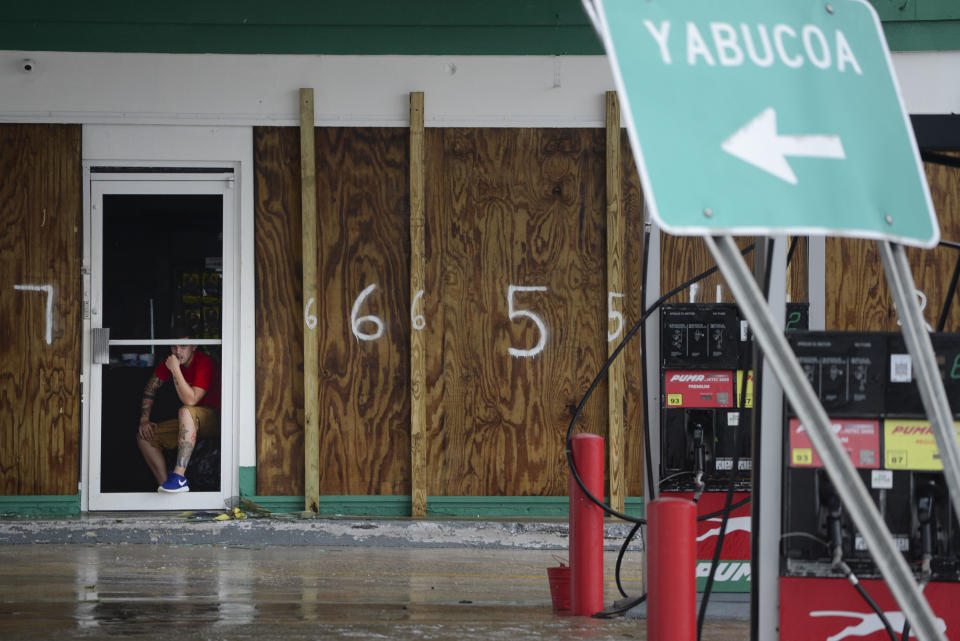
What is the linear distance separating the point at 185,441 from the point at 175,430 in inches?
6.1

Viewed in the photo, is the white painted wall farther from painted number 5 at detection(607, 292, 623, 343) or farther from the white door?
painted number 5 at detection(607, 292, 623, 343)

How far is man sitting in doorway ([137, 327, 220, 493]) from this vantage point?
8.59m

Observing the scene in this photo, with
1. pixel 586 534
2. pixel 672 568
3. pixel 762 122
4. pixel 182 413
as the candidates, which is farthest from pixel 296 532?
pixel 762 122

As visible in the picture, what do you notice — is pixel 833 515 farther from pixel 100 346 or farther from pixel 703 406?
pixel 100 346

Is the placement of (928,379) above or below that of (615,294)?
below

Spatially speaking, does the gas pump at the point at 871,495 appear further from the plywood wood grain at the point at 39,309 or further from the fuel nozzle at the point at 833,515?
the plywood wood grain at the point at 39,309

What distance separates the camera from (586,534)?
5.26 m

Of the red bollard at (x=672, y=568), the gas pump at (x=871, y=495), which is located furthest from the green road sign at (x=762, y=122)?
the red bollard at (x=672, y=568)

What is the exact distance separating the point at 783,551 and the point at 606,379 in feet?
17.9

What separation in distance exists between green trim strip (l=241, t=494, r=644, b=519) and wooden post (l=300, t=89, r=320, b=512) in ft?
0.51

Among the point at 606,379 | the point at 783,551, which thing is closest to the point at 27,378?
the point at 606,379

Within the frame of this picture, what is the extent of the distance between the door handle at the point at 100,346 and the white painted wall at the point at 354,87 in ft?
5.69

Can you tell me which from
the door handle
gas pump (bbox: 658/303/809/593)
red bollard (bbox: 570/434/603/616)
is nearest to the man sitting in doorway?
the door handle

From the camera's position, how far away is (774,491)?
3137 mm
